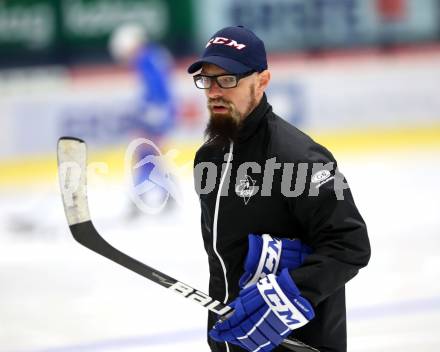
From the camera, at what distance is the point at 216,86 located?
6.72 ft

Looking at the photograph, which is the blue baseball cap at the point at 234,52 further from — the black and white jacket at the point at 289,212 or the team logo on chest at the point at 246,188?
the team logo on chest at the point at 246,188

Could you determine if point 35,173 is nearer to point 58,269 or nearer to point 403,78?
point 58,269

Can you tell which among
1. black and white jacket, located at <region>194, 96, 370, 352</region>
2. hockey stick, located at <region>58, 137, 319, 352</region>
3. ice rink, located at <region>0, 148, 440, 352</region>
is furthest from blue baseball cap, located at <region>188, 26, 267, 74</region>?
ice rink, located at <region>0, 148, 440, 352</region>

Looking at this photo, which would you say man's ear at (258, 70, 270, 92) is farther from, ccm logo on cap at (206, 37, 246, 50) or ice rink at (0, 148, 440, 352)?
ice rink at (0, 148, 440, 352)

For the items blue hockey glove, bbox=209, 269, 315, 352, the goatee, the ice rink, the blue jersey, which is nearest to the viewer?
blue hockey glove, bbox=209, 269, 315, 352

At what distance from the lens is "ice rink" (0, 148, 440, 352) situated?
12.9 feet

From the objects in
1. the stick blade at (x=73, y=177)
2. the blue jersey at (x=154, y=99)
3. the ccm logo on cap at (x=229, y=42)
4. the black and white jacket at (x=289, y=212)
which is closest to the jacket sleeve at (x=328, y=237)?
the black and white jacket at (x=289, y=212)

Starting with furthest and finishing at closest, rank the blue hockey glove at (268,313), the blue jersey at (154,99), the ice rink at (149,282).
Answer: the blue jersey at (154,99) < the ice rink at (149,282) < the blue hockey glove at (268,313)

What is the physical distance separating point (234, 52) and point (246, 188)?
1.05 feet

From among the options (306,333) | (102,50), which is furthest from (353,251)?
(102,50)

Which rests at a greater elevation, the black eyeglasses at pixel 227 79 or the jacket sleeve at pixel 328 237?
the black eyeglasses at pixel 227 79

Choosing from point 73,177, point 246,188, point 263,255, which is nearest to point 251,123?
point 246,188

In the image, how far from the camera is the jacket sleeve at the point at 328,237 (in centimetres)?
197

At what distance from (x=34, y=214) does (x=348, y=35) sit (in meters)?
4.76
